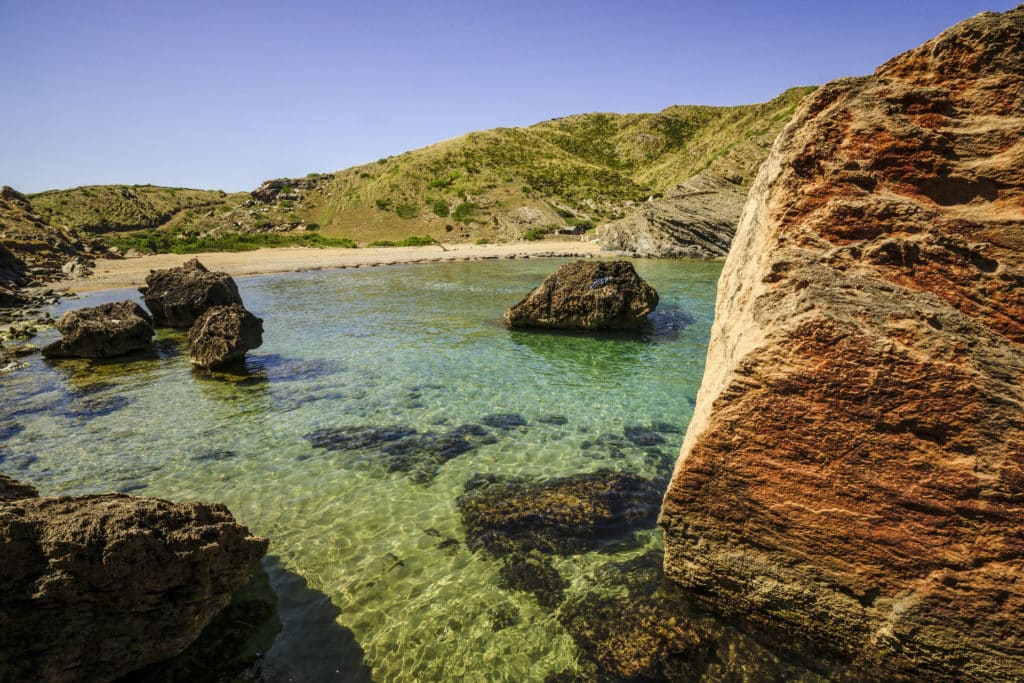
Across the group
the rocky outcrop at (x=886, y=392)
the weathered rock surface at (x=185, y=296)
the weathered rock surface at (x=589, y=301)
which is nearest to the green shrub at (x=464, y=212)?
the weathered rock surface at (x=185, y=296)

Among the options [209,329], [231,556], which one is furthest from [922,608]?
[209,329]

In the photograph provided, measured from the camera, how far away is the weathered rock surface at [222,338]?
14367 millimetres

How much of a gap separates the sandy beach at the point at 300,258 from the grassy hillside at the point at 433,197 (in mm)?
10039

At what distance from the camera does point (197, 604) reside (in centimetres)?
440

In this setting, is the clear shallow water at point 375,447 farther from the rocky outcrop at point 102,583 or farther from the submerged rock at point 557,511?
the rocky outcrop at point 102,583

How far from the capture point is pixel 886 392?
12.0 ft

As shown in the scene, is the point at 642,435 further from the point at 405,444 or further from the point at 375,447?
the point at 375,447

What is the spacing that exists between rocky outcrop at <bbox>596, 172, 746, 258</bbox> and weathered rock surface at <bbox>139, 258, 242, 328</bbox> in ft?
123

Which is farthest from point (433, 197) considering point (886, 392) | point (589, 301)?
point (886, 392)

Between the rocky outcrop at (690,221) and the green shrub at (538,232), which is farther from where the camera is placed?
the green shrub at (538,232)

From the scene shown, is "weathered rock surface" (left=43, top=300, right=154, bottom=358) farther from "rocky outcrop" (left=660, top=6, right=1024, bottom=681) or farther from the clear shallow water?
"rocky outcrop" (left=660, top=6, right=1024, bottom=681)

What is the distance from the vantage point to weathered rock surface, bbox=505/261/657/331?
18.2m

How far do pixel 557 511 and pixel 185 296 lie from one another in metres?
21.3

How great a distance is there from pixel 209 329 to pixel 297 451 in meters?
8.27
